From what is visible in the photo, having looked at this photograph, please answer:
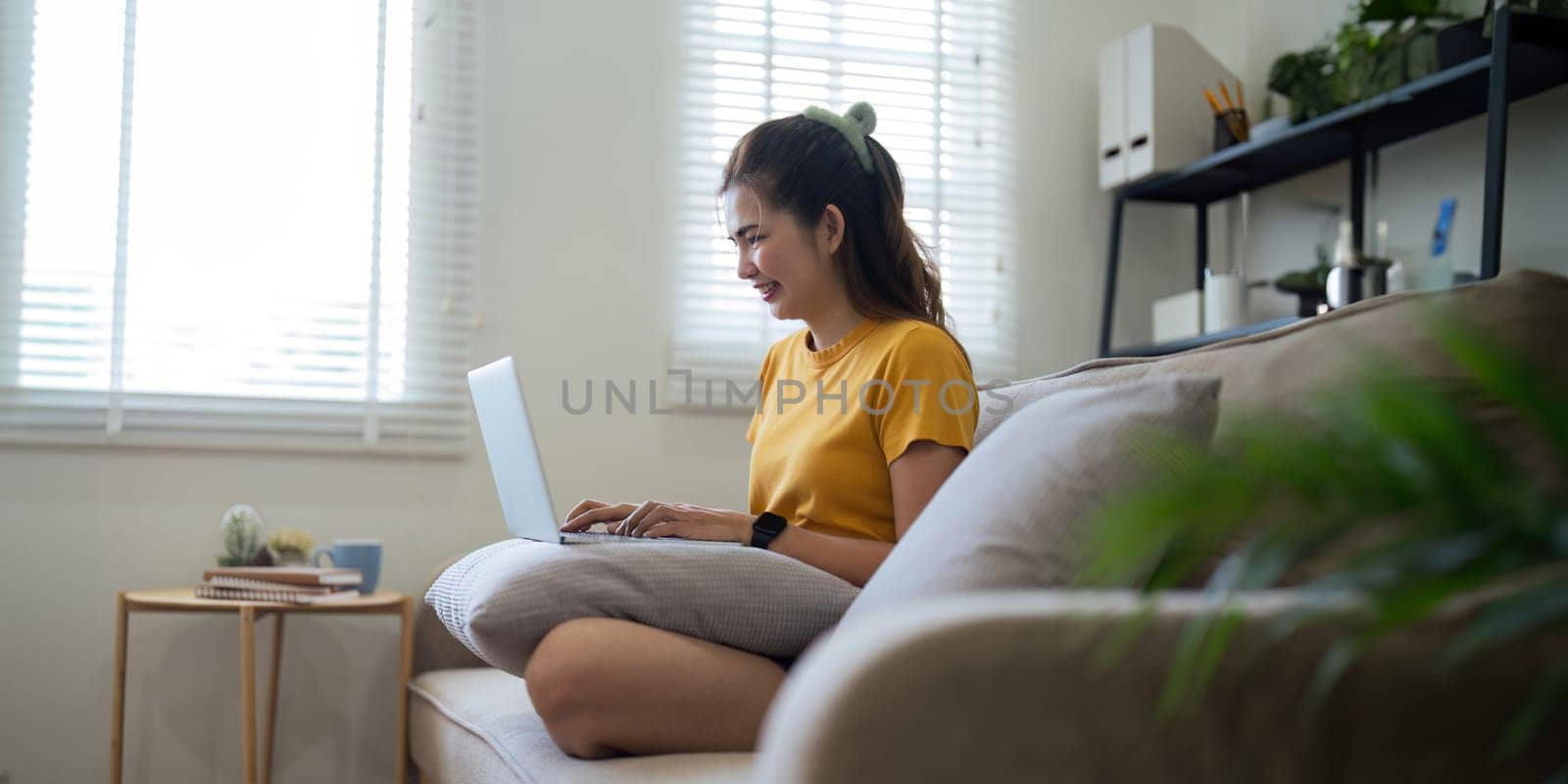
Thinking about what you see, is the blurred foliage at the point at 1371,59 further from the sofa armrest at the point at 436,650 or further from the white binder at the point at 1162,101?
the sofa armrest at the point at 436,650

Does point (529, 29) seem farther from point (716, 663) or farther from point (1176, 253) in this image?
point (716, 663)

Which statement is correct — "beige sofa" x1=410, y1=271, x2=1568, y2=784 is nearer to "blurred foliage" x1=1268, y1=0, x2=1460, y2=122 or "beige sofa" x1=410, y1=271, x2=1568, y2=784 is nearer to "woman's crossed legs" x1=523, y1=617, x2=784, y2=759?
"woman's crossed legs" x1=523, y1=617, x2=784, y2=759

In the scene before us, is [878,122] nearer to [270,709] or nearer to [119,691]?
[270,709]

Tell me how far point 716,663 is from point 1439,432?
83 centimetres

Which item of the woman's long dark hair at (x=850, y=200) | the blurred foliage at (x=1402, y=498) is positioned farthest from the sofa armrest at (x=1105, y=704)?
the woman's long dark hair at (x=850, y=200)

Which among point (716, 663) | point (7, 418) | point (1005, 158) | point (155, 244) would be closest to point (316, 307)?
point (155, 244)

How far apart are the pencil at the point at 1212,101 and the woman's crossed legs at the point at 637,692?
2.30m

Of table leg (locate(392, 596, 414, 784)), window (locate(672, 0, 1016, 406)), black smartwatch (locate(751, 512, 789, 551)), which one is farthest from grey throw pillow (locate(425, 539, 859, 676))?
window (locate(672, 0, 1016, 406))

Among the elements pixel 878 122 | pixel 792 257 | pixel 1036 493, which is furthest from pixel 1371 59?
pixel 1036 493

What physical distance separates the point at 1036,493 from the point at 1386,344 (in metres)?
0.31

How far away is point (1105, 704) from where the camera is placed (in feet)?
2.01

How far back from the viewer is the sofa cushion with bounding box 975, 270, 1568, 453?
94 centimetres

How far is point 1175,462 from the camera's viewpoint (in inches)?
36.4

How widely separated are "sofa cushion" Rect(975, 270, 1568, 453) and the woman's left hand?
1.68ft
